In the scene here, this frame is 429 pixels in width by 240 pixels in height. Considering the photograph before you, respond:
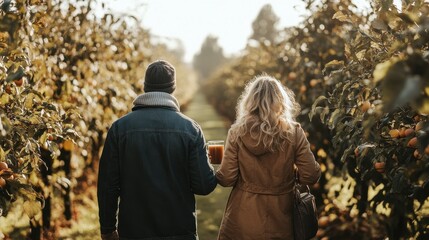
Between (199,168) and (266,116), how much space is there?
1.72 feet

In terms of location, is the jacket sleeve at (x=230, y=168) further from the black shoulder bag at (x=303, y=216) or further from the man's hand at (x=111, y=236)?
the man's hand at (x=111, y=236)

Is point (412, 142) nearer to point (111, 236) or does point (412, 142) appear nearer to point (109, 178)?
point (109, 178)

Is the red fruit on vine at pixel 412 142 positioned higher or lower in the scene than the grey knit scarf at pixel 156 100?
lower

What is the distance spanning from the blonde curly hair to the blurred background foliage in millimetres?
253

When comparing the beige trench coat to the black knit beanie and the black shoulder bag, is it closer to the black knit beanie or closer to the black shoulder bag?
the black shoulder bag

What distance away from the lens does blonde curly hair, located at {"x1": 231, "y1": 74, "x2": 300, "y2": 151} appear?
2887mm

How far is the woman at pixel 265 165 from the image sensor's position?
115 inches

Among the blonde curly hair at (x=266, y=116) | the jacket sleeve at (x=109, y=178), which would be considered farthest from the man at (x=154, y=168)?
the blonde curly hair at (x=266, y=116)

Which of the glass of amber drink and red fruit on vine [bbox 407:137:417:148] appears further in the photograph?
the glass of amber drink

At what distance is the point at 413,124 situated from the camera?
264 cm

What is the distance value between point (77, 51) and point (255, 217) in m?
2.61

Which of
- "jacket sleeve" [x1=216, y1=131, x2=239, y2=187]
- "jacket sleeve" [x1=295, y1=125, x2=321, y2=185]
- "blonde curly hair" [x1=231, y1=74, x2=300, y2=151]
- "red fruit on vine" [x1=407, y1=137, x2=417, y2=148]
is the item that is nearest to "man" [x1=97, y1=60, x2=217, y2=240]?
"jacket sleeve" [x1=216, y1=131, x2=239, y2=187]

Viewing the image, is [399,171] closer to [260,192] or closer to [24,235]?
[260,192]

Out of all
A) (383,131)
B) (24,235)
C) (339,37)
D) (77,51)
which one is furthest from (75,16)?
(383,131)
